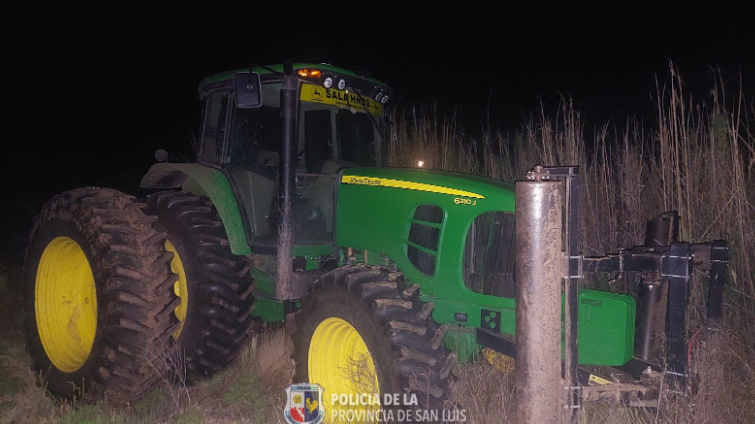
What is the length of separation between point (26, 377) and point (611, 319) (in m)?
4.12

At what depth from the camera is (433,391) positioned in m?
2.80

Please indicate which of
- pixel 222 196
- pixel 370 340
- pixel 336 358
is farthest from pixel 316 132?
pixel 370 340

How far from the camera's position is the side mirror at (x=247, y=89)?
368cm

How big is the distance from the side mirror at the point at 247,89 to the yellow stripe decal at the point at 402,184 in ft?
2.52

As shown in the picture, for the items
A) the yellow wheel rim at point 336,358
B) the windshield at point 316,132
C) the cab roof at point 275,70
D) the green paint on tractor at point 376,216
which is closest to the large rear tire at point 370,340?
the yellow wheel rim at point 336,358

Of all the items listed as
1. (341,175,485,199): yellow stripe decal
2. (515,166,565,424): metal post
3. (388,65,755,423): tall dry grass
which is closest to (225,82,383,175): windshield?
(341,175,485,199): yellow stripe decal

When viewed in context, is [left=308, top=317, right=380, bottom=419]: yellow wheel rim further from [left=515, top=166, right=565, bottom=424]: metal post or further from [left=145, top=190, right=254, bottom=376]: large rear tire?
[left=515, top=166, right=565, bottom=424]: metal post

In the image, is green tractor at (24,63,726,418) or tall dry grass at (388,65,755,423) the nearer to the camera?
green tractor at (24,63,726,418)

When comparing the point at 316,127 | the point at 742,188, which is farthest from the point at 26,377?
the point at 742,188

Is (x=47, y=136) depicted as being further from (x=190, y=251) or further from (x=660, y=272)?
(x=660, y=272)

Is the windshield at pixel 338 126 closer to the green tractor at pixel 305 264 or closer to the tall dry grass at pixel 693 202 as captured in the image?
the green tractor at pixel 305 264

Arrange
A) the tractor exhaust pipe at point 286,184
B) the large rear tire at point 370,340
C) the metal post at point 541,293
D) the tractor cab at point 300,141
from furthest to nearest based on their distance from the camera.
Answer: the tractor cab at point 300,141 < the tractor exhaust pipe at point 286,184 < the large rear tire at point 370,340 < the metal post at point 541,293

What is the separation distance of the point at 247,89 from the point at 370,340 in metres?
1.76

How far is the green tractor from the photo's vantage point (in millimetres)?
2938
